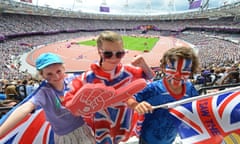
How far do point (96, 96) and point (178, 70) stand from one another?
28.6 inches

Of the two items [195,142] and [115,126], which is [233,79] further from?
[115,126]

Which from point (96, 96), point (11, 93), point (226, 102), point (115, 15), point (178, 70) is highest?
point (115, 15)

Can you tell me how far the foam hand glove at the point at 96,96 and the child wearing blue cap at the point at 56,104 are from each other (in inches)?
6.1

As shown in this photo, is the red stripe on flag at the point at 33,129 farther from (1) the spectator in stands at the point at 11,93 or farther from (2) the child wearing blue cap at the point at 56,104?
(1) the spectator in stands at the point at 11,93

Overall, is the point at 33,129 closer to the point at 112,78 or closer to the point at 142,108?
the point at 112,78

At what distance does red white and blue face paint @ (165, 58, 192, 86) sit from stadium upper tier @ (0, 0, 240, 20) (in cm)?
4247

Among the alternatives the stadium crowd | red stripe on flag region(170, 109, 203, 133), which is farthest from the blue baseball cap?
the stadium crowd

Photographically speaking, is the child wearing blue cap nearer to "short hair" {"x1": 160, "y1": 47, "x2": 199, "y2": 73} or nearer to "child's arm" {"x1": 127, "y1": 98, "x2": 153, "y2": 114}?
"child's arm" {"x1": 127, "y1": 98, "x2": 153, "y2": 114}

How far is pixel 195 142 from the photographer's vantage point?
2.15 meters

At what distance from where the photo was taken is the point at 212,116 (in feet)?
6.79

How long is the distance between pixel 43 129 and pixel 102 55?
934mm

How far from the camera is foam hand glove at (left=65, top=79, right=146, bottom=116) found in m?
1.71

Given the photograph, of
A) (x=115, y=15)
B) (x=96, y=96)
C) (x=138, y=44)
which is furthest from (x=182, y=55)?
(x=115, y=15)

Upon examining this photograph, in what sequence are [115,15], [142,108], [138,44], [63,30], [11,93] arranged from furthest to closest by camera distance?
[115,15], [63,30], [138,44], [11,93], [142,108]
